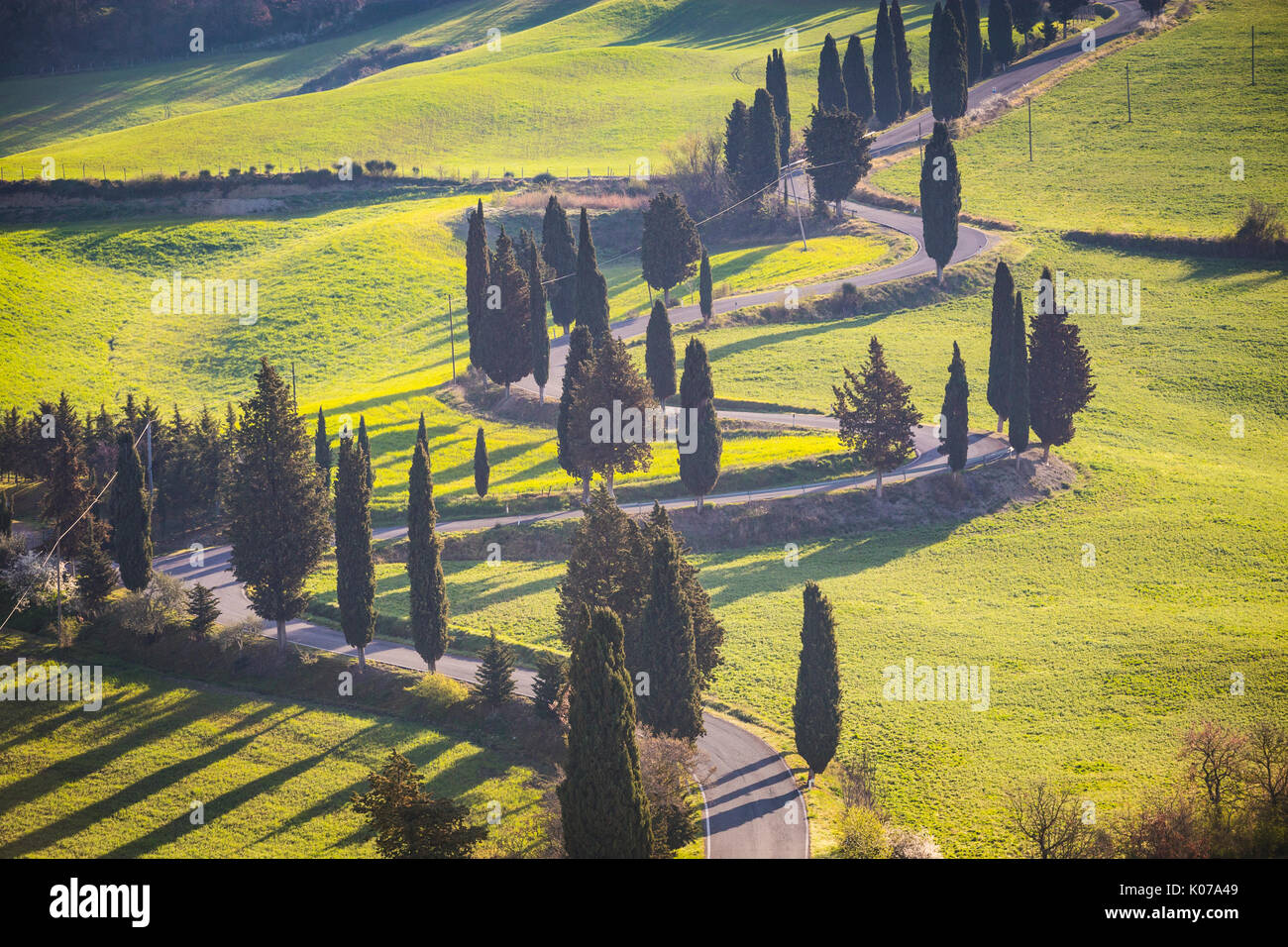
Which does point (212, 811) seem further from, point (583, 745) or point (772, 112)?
point (772, 112)

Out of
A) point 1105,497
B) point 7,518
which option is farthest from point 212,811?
point 1105,497

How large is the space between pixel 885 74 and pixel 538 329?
264ft

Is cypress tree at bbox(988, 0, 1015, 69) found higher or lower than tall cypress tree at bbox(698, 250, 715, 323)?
higher

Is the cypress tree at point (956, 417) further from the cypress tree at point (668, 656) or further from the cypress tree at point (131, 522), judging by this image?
the cypress tree at point (131, 522)

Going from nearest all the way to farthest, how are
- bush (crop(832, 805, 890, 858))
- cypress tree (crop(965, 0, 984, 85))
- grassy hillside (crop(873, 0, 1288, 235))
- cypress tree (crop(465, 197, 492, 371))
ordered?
bush (crop(832, 805, 890, 858)) < cypress tree (crop(465, 197, 492, 371)) < grassy hillside (crop(873, 0, 1288, 235)) < cypress tree (crop(965, 0, 984, 85))

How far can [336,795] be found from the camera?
1892 inches

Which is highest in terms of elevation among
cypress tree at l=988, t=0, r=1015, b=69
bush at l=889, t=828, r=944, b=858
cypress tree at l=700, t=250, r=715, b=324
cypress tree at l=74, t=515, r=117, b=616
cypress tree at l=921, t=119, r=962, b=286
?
cypress tree at l=988, t=0, r=1015, b=69

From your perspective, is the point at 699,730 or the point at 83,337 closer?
the point at 699,730

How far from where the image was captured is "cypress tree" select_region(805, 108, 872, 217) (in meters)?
129

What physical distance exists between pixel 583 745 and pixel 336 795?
1493 cm

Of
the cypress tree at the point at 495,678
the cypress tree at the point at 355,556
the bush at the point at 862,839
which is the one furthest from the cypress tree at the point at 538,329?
the bush at the point at 862,839

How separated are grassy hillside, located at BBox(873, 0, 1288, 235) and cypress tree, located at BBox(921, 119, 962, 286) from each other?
17.4 m

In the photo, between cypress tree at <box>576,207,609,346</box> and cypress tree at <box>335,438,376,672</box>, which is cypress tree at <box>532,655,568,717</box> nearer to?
cypress tree at <box>335,438,376,672</box>

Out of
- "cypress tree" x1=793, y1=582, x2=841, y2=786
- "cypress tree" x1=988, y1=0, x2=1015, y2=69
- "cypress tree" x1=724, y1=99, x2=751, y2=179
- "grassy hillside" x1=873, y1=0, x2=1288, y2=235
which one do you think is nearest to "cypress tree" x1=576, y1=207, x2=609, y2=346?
"cypress tree" x1=724, y1=99, x2=751, y2=179
